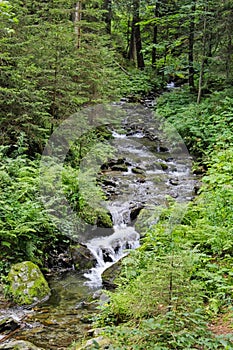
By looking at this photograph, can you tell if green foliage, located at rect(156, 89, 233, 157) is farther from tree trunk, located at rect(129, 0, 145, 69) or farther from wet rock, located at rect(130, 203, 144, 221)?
tree trunk, located at rect(129, 0, 145, 69)

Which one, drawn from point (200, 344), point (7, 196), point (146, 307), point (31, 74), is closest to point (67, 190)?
point (7, 196)

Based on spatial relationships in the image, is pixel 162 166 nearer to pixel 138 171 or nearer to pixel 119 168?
pixel 138 171

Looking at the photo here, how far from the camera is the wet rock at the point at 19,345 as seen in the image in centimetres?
459

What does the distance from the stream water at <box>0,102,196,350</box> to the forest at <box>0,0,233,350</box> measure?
43 cm

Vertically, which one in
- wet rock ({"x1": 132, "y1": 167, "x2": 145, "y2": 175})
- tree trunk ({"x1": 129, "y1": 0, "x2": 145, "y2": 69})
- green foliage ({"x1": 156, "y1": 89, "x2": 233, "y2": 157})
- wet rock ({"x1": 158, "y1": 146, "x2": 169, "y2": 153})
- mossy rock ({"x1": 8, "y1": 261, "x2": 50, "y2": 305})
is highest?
tree trunk ({"x1": 129, "y1": 0, "x2": 145, "y2": 69})

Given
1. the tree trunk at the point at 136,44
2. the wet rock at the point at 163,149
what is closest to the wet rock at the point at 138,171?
the wet rock at the point at 163,149

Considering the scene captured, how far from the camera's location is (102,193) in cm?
1004

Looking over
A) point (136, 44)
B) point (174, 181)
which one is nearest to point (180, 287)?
point (174, 181)

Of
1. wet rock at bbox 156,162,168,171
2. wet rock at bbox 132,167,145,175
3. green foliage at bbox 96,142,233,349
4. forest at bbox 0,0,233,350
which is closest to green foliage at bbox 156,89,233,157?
forest at bbox 0,0,233,350

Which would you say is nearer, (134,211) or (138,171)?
(134,211)

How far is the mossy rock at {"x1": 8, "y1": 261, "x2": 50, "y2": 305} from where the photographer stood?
6.20 m

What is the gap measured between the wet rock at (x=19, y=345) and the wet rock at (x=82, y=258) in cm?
301

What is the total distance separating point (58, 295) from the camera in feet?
21.8

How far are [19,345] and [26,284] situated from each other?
1.77 meters
